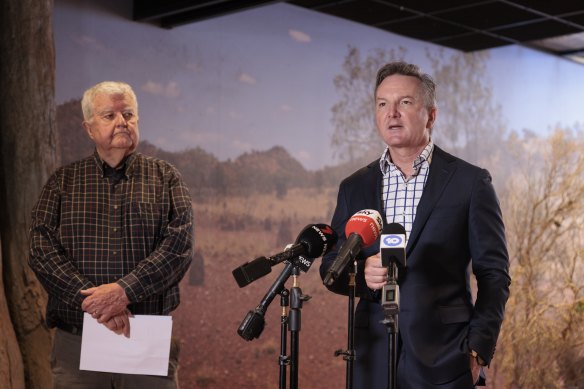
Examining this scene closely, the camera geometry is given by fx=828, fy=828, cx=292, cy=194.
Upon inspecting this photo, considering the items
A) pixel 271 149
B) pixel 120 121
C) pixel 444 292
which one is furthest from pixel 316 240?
pixel 271 149

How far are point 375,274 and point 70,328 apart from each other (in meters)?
1.35

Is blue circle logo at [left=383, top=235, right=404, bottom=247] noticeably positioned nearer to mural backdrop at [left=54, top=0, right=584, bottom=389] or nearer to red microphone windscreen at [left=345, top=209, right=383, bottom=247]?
red microphone windscreen at [left=345, top=209, right=383, bottom=247]

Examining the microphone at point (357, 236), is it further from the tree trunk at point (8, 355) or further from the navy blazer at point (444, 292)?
the tree trunk at point (8, 355)

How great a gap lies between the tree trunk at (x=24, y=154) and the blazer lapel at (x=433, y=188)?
2.21 meters

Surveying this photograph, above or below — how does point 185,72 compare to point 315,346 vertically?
above

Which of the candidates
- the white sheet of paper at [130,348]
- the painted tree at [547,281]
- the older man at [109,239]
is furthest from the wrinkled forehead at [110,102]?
the painted tree at [547,281]

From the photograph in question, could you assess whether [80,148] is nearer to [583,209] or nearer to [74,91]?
[74,91]

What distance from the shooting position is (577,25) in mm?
6910

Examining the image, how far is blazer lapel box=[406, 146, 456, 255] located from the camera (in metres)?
2.45

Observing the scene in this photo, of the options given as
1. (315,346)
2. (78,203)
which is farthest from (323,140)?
(78,203)

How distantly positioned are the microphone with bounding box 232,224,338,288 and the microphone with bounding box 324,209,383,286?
0.32 ft

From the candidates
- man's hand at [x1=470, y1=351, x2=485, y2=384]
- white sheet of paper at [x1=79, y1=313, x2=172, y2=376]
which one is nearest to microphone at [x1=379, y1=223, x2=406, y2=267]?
man's hand at [x1=470, y1=351, x2=485, y2=384]

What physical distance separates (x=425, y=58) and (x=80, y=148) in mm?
3582

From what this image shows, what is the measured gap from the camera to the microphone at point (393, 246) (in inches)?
83.1
